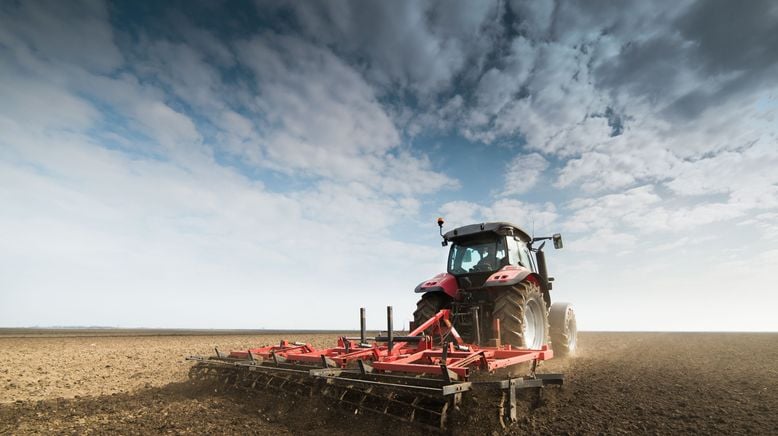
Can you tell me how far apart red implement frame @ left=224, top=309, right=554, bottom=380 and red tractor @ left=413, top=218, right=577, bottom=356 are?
0.55m

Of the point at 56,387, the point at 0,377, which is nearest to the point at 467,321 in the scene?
the point at 56,387

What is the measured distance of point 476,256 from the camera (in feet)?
25.4

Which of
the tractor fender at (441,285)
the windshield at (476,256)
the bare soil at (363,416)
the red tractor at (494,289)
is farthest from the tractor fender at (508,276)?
the bare soil at (363,416)

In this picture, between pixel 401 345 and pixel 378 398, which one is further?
pixel 401 345

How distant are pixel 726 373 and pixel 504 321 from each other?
500cm

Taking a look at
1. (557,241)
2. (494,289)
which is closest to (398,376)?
(494,289)

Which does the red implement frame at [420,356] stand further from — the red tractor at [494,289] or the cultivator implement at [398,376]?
the red tractor at [494,289]

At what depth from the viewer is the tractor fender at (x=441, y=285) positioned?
22.1 feet

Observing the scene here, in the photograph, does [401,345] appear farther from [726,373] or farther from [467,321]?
[726,373]

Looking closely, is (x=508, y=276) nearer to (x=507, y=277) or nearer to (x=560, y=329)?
(x=507, y=277)

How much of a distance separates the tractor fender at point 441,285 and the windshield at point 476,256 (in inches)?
19.0

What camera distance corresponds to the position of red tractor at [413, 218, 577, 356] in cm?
600

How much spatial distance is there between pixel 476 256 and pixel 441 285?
1327 millimetres

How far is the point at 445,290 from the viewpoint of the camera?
6777mm
